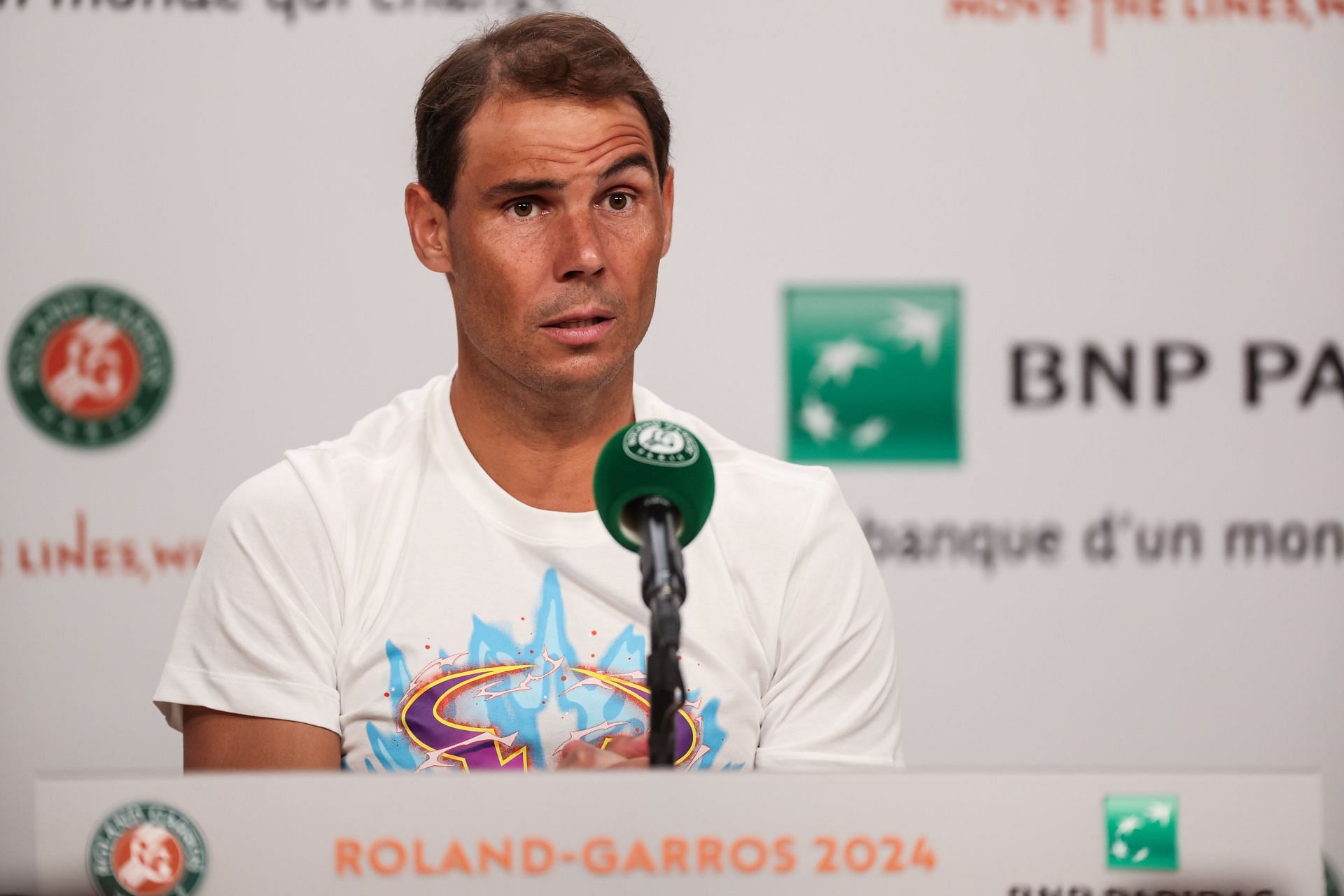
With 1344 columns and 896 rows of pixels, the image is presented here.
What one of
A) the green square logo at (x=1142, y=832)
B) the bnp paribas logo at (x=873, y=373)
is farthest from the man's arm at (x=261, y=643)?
the green square logo at (x=1142, y=832)

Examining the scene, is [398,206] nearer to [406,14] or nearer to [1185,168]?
[406,14]

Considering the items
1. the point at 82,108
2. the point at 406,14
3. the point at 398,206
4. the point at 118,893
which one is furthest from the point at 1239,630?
→ the point at 82,108

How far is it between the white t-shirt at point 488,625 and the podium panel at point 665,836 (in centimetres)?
76

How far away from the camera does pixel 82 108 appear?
262cm

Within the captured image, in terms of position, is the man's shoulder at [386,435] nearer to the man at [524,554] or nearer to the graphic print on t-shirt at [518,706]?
the man at [524,554]

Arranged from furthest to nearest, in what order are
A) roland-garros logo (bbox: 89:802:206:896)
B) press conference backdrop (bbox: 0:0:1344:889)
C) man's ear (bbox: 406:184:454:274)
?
press conference backdrop (bbox: 0:0:1344:889) < man's ear (bbox: 406:184:454:274) < roland-garros logo (bbox: 89:802:206:896)

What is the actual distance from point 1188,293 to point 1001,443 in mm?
480

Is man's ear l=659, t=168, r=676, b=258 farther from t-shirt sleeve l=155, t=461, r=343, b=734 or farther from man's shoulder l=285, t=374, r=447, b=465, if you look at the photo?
t-shirt sleeve l=155, t=461, r=343, b=734

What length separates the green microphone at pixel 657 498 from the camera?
115 centimetres

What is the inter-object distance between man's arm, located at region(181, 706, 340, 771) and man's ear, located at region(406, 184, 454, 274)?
2.75ft

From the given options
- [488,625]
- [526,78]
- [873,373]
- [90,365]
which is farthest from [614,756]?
[90,365]

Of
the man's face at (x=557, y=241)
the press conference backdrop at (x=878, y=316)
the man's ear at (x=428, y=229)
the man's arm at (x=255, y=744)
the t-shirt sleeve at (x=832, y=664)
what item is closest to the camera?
the man's arm at (x=255, y=744)

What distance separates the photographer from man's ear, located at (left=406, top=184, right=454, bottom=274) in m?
2.35

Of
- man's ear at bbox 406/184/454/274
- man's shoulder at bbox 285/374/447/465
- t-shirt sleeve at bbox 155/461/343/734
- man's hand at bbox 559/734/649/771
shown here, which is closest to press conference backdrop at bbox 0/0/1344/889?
man's ear at bbox 406/184/454/274
